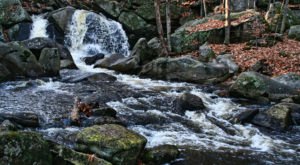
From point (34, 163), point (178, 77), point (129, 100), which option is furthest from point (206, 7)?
point (34, 163)

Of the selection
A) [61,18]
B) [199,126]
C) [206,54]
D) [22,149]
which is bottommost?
[199,126]

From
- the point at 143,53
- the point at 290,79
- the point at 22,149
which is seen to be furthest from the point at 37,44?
Answer: the point at 22,149

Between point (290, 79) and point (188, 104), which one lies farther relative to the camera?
point (290, 79)

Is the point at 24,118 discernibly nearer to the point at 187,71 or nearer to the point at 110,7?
the point at 187,71

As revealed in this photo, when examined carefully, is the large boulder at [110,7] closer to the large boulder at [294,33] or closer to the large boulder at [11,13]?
the large boulder at [11,13]

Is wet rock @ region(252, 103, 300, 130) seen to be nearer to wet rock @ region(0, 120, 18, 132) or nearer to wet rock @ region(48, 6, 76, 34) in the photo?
wet rock @ region(0, 120, 18, 132)

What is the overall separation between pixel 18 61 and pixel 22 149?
1239 cm

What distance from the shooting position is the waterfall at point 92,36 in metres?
26.8

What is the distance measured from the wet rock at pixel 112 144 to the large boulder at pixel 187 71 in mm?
10284

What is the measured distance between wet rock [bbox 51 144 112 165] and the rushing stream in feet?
Result: 6.82

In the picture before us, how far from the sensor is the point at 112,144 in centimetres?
848

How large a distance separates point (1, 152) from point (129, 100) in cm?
863

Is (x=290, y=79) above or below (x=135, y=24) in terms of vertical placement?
below

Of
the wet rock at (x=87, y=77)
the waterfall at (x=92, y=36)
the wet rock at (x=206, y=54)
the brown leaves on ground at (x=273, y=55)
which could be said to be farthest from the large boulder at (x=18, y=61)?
the brown leaves on ground at (x=273, y=55)
